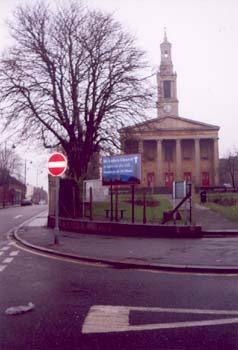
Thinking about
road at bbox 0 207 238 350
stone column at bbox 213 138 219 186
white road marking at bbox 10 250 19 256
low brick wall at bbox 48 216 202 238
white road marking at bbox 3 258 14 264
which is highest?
stone column at bbox 213 138 219 186

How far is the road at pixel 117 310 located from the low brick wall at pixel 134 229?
20.3 feet

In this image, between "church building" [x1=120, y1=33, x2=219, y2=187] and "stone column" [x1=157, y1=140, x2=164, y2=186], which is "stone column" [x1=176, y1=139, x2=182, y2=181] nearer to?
"church building" [x1=120, y1=33, x2=219, y2=187]

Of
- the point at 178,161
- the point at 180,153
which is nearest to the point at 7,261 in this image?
the point at 178,161

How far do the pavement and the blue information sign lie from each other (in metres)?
2.72

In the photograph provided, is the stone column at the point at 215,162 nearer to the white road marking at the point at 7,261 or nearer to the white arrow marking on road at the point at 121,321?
the white road marking at the point at 7,261

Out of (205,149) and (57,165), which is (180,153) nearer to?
(205,149)

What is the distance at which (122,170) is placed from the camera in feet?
57.4

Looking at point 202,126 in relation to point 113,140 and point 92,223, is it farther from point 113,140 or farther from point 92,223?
point 92,223

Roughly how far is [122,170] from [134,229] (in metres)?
2.81

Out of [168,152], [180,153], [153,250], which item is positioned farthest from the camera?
[168,152]

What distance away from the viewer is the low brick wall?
15039mm

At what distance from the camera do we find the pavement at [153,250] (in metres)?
9.52

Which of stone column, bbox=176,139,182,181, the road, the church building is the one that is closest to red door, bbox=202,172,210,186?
the church building

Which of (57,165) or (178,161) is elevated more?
(178,161)
